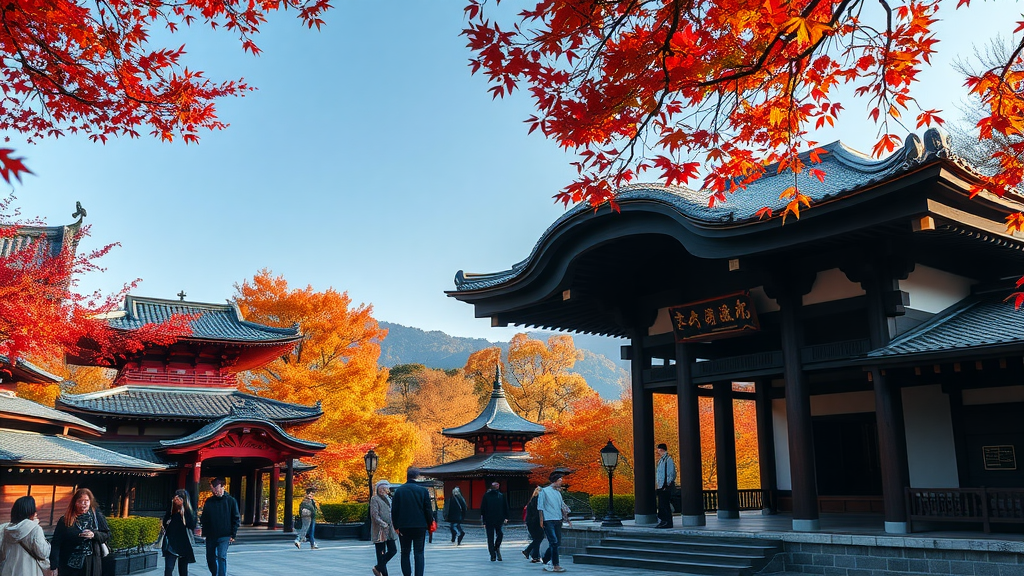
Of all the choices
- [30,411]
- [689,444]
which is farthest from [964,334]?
[30,411]

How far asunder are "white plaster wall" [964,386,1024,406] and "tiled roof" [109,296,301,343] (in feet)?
69.6

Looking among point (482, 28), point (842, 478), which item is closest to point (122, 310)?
point (842, 478)

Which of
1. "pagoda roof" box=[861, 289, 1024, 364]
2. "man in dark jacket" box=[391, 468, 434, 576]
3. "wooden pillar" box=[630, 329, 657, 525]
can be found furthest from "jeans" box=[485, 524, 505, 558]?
"pagoda roof" box=[861, 289, 1024, 364]

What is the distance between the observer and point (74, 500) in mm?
7902

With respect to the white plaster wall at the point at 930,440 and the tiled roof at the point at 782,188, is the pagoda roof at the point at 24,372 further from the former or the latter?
the white plaster wall at the point at 930,440

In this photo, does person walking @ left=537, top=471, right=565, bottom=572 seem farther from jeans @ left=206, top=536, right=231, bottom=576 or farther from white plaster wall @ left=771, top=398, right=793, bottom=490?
white plaster wall @ left=771, top=398, right=793, bottom=490

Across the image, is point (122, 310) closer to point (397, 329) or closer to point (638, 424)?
point (638, 424)

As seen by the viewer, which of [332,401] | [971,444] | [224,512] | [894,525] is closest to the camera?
[224,512]

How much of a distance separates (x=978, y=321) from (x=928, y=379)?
141cm

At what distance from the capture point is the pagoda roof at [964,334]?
1023 cm

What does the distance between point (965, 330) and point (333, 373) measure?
24.5m

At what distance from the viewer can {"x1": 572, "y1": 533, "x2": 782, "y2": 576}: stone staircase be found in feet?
37.5

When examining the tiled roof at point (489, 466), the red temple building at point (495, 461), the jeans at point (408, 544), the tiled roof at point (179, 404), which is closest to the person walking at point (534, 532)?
the jeans at point (408, 544)

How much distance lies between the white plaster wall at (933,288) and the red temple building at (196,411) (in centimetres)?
1856
